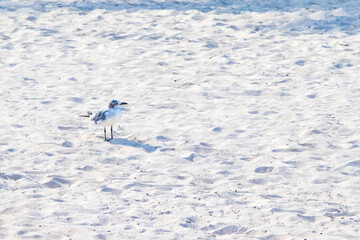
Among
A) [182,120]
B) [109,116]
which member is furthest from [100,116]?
[182,120]

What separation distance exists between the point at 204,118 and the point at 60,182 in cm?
244

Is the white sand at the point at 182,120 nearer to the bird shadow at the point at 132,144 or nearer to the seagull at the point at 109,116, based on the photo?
the bird shadow at the point at 132,144

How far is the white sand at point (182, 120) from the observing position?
543 centimetres

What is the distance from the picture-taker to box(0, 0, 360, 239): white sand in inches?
214

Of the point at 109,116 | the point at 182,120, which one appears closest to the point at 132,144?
the point at 109,116

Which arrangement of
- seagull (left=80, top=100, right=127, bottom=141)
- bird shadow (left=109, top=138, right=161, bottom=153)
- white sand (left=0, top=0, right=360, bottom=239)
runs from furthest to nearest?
seagull (left=80, top=100, right=127, bottom=141) < bird shadow (left=109, top=138, right=161, bottom=153) < white sand (left=0, top=0, right=360, bottom=239)

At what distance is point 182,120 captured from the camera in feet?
26.0

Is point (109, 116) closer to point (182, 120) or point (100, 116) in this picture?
point (100, 116)

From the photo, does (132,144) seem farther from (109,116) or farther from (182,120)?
(182,120)

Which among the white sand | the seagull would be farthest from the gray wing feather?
the white sand

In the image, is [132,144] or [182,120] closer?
[132,144]

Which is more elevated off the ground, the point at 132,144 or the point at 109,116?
the point at 109,116

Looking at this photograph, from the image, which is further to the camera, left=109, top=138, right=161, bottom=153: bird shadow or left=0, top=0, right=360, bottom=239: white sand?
left=109, top=138, right=161, bottom=153: bird shadow

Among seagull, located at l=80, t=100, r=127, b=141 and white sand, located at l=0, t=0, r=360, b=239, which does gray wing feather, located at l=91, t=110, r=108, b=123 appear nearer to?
seagull, located at l=80, t=100, r=127, b=141
